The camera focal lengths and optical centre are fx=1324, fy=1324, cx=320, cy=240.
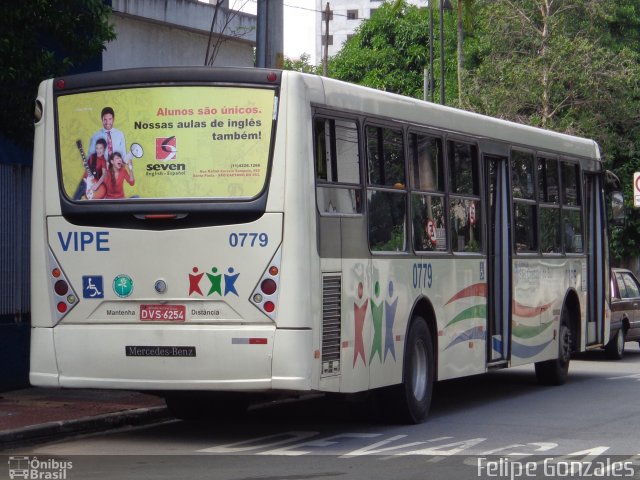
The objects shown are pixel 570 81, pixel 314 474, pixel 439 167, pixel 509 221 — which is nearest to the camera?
pixel 314 474

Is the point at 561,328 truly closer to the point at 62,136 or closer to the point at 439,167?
the point at 439,167

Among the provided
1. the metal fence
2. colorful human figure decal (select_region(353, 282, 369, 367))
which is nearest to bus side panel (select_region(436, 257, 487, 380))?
→ colorful human figure decal (select_region(353, 282, 369, 367))

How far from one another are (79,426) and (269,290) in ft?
9.30

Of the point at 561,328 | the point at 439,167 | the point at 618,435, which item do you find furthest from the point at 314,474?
the point at 561,328

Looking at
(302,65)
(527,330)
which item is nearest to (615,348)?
(527,330)

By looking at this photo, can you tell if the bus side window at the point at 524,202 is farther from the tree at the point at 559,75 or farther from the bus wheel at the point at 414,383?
the tree at the point at 559,75

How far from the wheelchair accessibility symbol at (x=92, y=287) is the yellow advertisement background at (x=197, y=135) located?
2.57 feet

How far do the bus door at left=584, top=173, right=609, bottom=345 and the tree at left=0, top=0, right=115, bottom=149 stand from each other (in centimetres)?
768

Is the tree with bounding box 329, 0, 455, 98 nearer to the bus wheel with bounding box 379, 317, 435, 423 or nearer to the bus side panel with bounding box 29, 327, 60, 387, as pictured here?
the bus wheel with bounding box 379, 317, 435, 423

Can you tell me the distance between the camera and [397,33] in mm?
61188

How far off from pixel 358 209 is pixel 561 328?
6613mm

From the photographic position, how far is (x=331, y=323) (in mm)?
11359

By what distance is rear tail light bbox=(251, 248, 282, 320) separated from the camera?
10859mm

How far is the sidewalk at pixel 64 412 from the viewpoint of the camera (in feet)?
39.4
